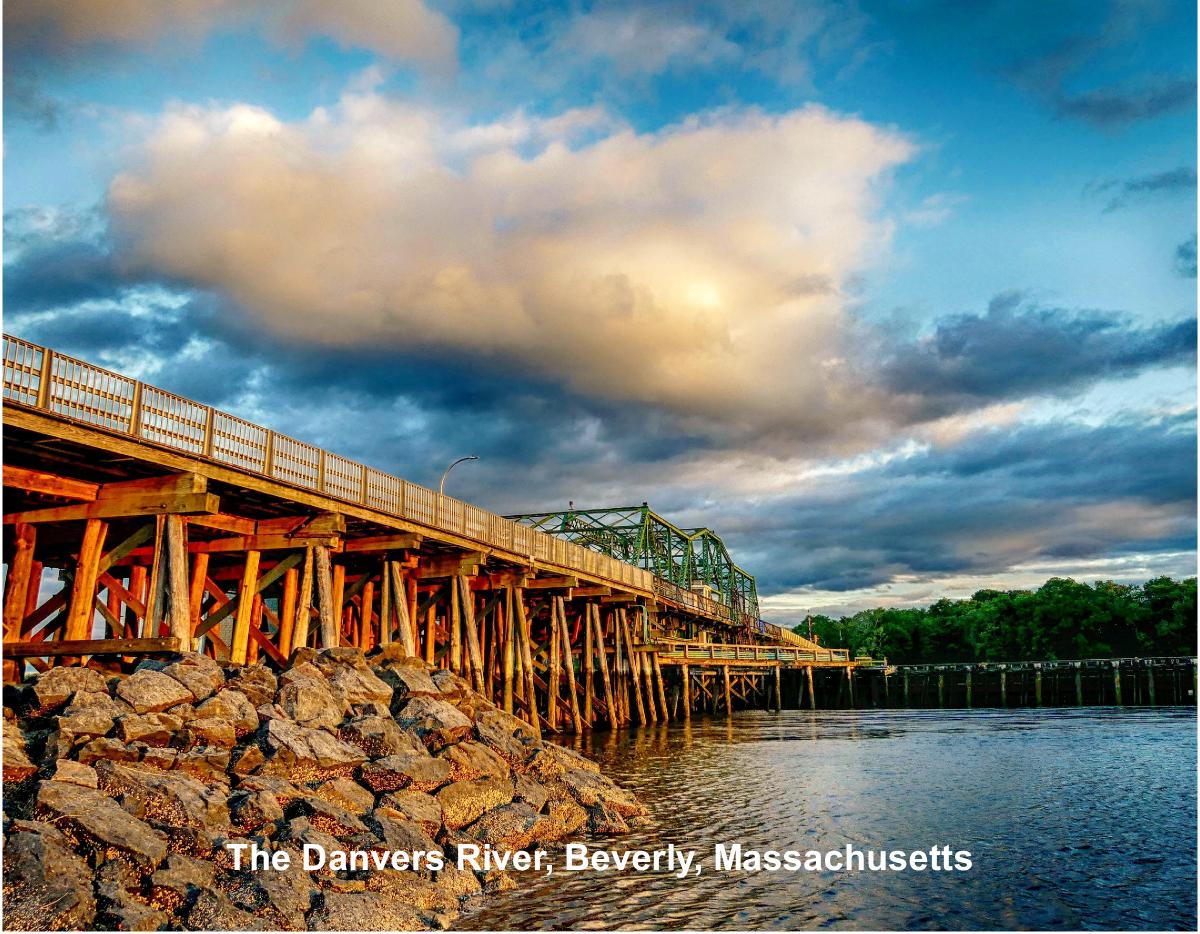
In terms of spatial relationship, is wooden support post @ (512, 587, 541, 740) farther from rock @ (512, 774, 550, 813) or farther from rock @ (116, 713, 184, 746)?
rock @ (116, 713, 184, 746)

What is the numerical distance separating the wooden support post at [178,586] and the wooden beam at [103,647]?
305 millimetres

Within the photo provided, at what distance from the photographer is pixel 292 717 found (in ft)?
52.0

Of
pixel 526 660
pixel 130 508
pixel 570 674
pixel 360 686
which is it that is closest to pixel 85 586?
pixel 130 508

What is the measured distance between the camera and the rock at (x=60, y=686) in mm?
13641

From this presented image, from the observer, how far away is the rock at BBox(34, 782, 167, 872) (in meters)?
10.2

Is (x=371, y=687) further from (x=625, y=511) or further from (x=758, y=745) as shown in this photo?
(x=625, y=511)

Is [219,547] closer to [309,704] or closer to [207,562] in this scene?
[207,562]

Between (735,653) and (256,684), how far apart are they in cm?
5531

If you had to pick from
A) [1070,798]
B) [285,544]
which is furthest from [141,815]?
[1070,798]

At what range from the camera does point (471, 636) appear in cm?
3155

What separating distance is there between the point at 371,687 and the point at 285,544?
8.04 m

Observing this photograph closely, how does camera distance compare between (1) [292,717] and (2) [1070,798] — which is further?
(2) [1070,798]

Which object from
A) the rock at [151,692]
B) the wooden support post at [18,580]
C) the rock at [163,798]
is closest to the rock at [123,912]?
the rock at [163,798]

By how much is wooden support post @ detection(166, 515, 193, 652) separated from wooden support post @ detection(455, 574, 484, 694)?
12767 mm
